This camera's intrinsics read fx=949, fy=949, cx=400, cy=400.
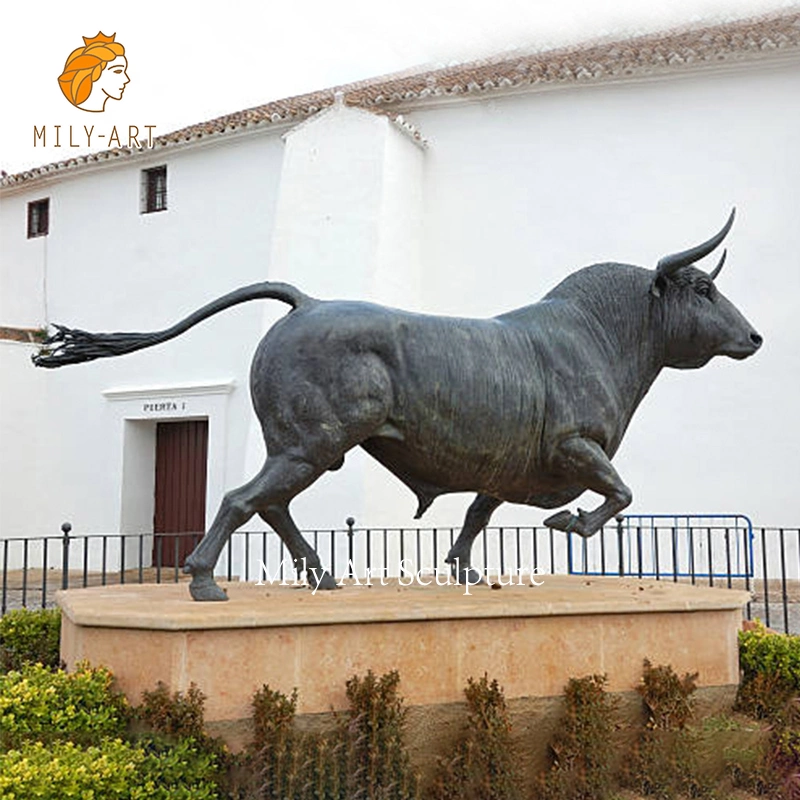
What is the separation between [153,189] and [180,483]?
16.1 feet

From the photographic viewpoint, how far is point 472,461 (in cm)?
→ 460

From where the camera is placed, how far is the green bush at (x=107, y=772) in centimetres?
314

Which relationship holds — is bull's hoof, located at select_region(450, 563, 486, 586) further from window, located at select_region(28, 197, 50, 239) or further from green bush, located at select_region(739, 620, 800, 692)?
window, located at select_region(28, 197, 50, 239)

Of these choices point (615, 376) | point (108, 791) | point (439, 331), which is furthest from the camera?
point (615, 376)

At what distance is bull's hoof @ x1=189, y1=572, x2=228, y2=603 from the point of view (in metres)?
4.28

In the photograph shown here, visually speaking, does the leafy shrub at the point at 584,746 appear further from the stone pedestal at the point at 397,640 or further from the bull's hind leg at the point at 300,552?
the bull's hind leg at the point at 300,552

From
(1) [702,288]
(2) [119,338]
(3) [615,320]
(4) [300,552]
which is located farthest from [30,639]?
(1) [702,288]

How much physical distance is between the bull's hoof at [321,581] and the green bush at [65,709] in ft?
4.39

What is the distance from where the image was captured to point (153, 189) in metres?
15.8

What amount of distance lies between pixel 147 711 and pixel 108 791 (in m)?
0.42

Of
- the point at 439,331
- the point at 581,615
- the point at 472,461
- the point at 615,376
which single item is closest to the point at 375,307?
the point at 439,331

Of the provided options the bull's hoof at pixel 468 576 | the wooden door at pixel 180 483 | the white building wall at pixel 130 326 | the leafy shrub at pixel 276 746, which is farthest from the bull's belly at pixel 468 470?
the wooden door at pixel 180 483

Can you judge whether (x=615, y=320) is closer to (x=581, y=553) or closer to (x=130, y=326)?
(x=581, y=553)

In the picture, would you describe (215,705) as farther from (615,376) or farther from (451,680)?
(615,376)
